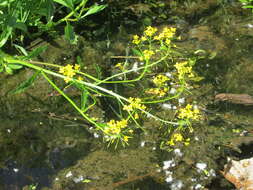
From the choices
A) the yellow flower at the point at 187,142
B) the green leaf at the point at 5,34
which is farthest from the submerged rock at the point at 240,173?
the green leaf at the point at 5,34

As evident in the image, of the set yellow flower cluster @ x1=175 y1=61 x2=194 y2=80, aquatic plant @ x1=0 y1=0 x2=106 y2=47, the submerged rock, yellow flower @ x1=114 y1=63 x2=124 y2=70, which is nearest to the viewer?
the submerged rock

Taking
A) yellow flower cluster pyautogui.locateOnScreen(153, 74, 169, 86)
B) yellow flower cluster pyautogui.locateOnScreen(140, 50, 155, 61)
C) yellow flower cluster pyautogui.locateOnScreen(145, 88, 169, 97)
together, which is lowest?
yellow flower cluster pyautogui.locateOnScreen(145, 88, 169, 97)

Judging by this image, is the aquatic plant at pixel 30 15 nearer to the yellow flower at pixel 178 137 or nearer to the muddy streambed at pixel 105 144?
the muddy streambed at pixel 105 144

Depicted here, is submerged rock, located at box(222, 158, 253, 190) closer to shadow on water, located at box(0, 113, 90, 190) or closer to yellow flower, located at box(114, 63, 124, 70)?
shadow on water, located at box(0, 113, 90, 190)

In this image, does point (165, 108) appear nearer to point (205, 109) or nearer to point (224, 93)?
point (205, 109)

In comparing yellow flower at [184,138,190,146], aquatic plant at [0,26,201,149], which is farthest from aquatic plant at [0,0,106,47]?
yellow flower at [184,138,190,146]

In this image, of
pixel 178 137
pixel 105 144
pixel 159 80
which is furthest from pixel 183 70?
pixel 105 144
